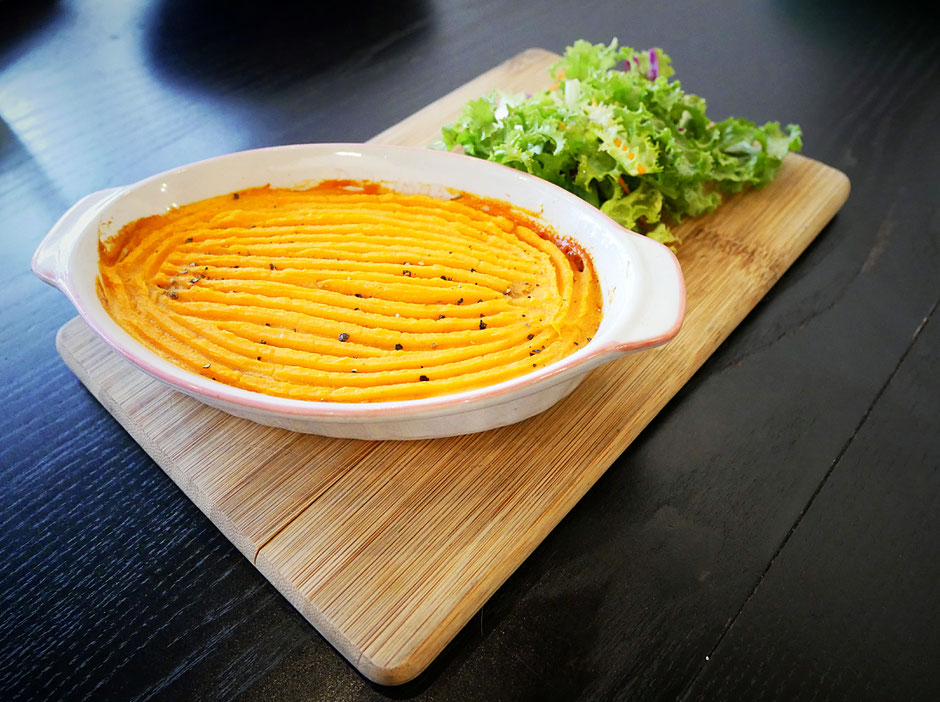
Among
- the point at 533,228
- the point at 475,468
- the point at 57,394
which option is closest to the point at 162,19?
the point at 57,394

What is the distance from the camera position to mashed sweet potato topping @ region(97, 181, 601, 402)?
130cm

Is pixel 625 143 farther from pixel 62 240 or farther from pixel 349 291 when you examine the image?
pixel 62 240

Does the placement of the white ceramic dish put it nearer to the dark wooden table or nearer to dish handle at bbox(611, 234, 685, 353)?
dish handle at bbox(611, 234, 685, 353)

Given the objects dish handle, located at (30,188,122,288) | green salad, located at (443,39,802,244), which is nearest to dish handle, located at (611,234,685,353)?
green salad, located at (443,39,802,244)

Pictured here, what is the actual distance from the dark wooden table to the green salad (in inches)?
11.2

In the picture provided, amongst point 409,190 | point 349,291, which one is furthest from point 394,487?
point 409,190

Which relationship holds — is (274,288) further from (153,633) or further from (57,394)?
(153,633)

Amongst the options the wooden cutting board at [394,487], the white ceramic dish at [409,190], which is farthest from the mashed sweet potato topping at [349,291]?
the wooden cutting board at [394,487]

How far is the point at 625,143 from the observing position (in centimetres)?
171

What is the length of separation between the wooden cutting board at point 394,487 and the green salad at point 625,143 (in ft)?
0.95

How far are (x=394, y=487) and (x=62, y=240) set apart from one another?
81 cm

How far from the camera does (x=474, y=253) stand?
153 centimetres

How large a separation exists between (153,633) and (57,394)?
2.11ft

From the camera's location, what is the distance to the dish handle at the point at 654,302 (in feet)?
3.73
